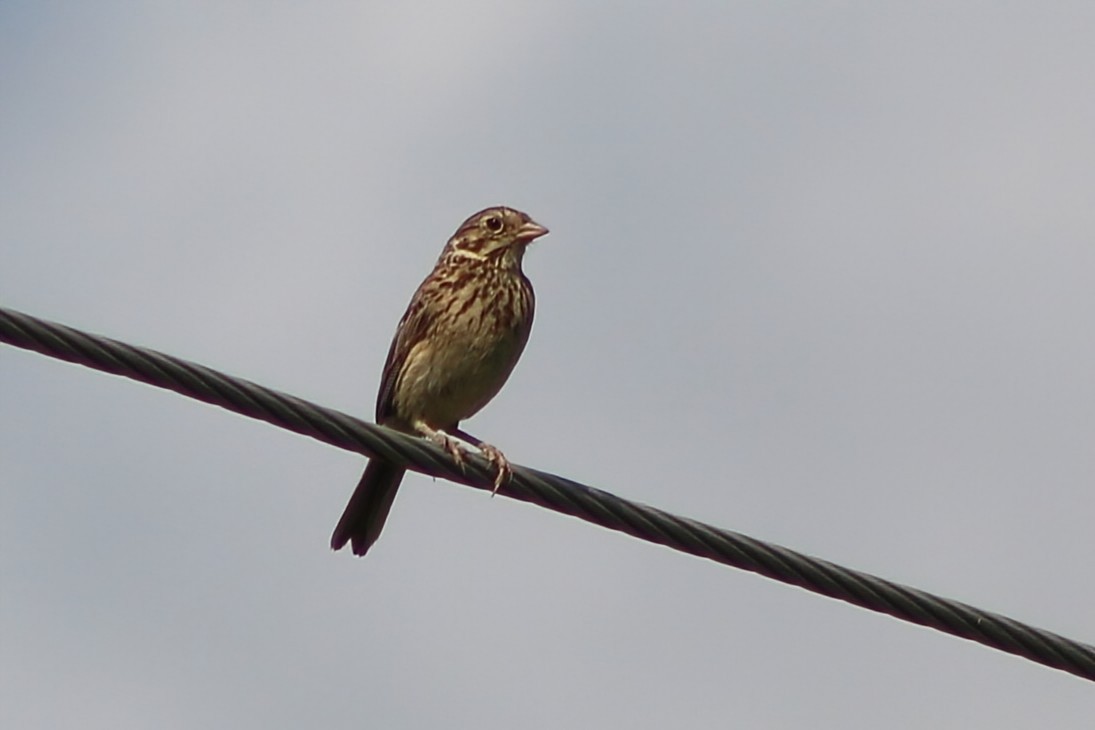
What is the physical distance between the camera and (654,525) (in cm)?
660

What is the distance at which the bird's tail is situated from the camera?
9.96 metres

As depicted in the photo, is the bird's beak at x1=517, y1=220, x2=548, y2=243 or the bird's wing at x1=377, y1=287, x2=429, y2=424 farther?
the bird's beak at x1=517, y1=220, x2=548, y2=243

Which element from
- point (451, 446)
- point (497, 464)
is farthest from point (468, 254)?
point (497, 464)

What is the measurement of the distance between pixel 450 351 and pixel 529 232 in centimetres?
97

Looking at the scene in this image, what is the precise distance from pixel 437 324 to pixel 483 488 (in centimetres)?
237

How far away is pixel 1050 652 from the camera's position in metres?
6.41

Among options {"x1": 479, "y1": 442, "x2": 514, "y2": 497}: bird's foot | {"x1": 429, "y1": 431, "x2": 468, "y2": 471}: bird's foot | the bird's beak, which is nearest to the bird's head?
the bird's beak

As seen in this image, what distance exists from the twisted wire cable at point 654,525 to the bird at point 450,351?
8.36 ft

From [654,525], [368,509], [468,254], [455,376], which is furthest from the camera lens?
[468,254]

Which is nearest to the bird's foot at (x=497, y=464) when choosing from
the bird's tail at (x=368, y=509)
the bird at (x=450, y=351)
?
the bird at (x=450, y=351)

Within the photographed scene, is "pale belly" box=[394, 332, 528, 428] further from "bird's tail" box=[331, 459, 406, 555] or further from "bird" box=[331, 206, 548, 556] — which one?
"bird's tail" box=[331, 459, 406, 555]

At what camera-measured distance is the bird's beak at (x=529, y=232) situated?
10273mm

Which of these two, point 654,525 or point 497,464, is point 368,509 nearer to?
point 497,464

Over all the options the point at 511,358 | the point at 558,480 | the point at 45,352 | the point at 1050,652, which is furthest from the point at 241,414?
the point at 511,358
